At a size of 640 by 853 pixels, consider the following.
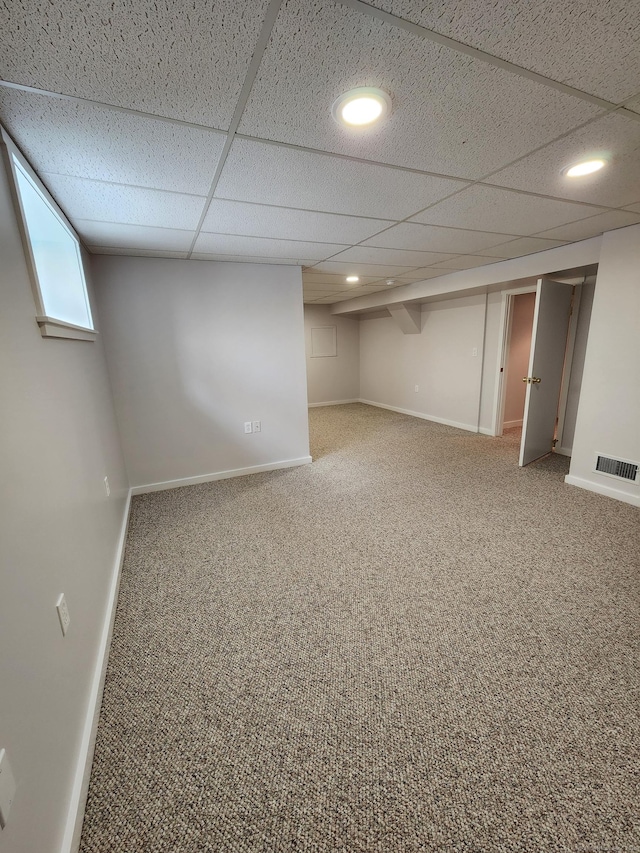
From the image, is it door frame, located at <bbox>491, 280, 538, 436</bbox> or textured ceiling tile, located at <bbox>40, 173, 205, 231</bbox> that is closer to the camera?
textured ceiling tile, located at <bbox>40, 173, 205, 231</bbox>

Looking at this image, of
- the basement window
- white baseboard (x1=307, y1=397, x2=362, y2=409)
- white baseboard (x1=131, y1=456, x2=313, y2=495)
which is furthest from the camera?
white baseboard (x1=307, y1=397, x2=362, y2=409)

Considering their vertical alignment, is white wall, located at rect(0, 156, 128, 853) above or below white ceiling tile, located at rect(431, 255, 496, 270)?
below

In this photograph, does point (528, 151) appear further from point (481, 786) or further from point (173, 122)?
point (481, 786)

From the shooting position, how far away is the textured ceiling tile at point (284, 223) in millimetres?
1990

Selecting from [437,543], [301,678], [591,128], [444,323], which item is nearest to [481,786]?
[301,678]

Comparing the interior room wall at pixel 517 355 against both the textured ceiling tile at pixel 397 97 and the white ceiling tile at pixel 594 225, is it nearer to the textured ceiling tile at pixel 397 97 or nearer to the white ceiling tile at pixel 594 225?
the white ceiling tile at pixel 594 225

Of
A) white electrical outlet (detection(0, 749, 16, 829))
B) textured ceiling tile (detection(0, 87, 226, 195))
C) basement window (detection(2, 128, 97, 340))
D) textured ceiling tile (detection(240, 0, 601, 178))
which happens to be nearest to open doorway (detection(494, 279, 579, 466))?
textured ceiling tile (detection(240, 0, 601, 178))

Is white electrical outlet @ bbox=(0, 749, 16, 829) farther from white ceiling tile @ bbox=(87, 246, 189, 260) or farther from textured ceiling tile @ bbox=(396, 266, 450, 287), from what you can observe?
textured ceiling tile @ bbox=(396, 266, 450, 287)

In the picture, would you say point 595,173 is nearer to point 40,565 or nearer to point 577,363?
point 577,363

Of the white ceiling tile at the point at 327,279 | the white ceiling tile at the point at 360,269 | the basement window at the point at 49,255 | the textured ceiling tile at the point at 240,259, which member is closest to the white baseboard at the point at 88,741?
the basement window at the point at 49,255

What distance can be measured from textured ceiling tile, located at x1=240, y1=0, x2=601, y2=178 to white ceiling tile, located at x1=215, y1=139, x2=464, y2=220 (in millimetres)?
99

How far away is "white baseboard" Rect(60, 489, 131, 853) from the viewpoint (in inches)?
37.7

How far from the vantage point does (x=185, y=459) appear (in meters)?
3.42

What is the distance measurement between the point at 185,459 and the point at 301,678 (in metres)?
2.49
